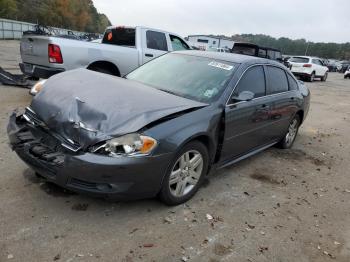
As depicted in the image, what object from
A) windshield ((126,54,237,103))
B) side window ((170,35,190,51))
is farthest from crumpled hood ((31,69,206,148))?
side window ((170,35,190,51))

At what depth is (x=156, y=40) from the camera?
941cm

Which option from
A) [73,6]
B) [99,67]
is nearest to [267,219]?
[99,67]

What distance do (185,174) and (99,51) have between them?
5006 mm

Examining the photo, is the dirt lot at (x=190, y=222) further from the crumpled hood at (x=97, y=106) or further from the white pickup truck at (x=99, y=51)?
the white pickup truck at (x=99, y=51)

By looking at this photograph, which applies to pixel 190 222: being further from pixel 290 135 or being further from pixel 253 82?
pixel 290 135

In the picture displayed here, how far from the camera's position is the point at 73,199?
3.77 m

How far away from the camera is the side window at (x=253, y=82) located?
461cm

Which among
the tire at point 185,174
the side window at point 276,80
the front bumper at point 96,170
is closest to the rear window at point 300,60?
the side window at point 276,80

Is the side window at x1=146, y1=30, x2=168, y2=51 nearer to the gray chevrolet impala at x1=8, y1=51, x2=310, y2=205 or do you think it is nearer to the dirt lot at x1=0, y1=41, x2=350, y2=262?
the gray chevrolet impala at x1=8, y1=51, x2=310, y2=205

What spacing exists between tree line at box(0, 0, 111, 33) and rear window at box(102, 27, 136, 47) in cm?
6466

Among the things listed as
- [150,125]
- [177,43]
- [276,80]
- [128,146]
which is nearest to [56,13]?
[177,43]

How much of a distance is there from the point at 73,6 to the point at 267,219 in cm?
11258

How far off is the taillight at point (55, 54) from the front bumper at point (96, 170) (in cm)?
428

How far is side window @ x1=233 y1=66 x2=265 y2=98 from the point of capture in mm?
4613
